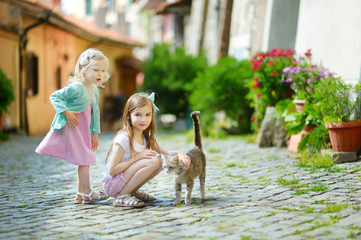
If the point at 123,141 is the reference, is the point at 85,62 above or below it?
above

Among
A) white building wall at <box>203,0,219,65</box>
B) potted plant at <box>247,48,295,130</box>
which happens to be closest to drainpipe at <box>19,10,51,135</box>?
potted plant at <box>247,48,295,130</box>

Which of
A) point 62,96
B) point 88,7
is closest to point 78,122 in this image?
point 62,96

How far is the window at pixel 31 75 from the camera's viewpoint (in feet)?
43.3

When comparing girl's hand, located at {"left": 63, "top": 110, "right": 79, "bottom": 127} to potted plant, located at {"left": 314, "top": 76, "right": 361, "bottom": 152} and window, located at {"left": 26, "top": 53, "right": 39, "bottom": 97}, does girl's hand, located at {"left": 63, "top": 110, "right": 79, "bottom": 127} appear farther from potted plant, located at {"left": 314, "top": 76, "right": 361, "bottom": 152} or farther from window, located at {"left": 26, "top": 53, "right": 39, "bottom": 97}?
window, located at {"left": 26, "top": 53, "right": 39, "bottom": 97}

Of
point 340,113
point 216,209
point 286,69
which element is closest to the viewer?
point 216,209

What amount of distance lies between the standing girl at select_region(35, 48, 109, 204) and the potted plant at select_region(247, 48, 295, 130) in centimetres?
445

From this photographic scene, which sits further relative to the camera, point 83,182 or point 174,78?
point 174,78

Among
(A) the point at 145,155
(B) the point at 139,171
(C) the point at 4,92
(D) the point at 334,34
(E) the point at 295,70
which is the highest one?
(D) the point at 334,34

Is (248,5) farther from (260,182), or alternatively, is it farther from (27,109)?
(260,182)

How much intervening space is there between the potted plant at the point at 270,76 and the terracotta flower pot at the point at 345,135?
2.35 m

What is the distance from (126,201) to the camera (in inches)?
173

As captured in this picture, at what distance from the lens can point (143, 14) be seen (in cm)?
3150

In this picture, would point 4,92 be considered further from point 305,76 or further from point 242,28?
point 242,28

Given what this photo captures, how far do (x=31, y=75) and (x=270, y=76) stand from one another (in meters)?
7.54
